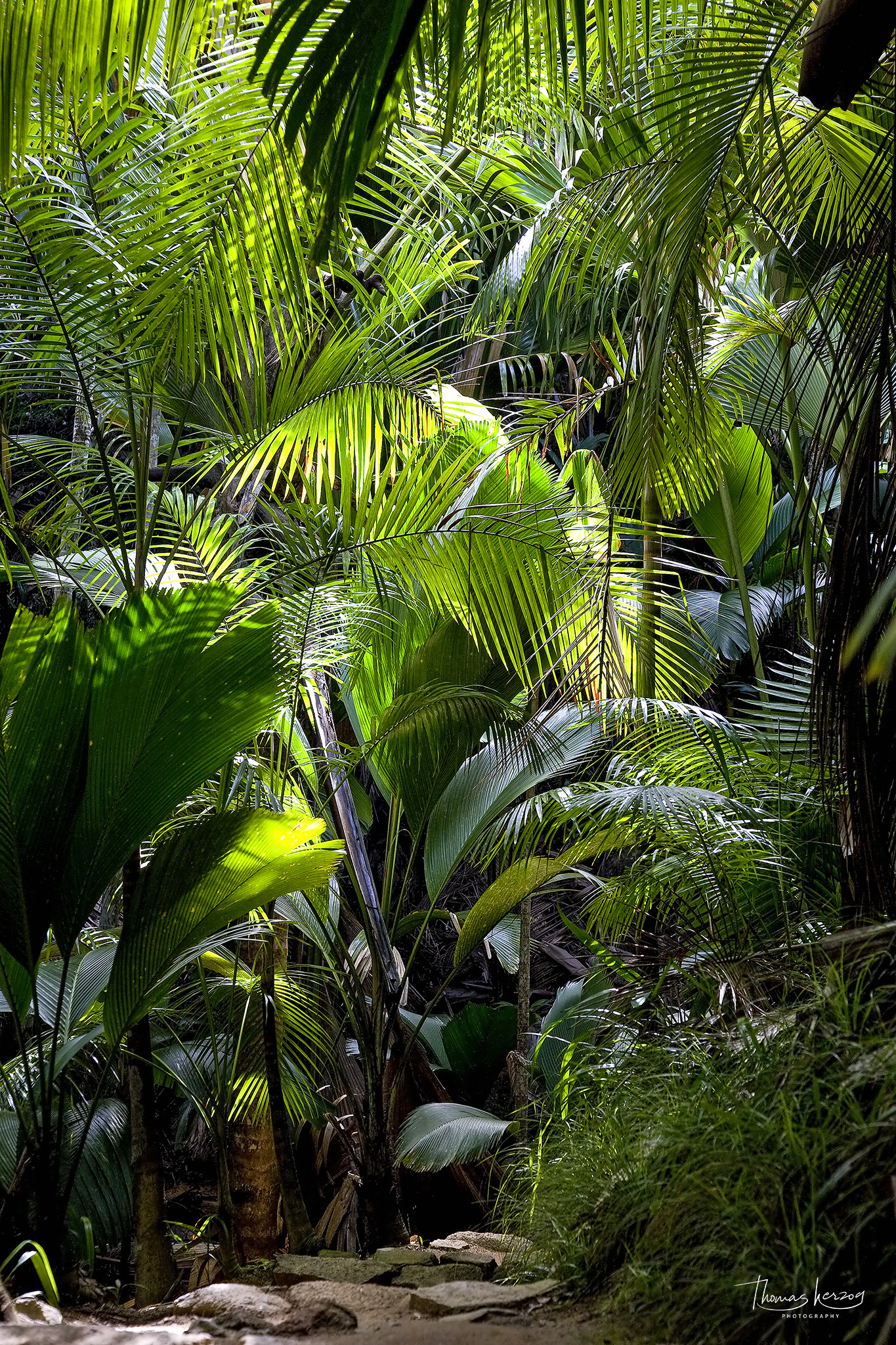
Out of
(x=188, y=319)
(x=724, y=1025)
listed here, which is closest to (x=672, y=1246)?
(x=724, y=1025)

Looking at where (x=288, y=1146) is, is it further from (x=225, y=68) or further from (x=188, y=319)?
(x=225, y=68)

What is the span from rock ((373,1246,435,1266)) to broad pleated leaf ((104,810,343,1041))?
0.96 m

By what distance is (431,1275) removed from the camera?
8.48 ft

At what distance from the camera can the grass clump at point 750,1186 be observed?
1.46 metres

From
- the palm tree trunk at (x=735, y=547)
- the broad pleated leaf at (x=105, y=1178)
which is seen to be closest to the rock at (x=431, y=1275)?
the broad pleated leaf at (x=105, y=1178)

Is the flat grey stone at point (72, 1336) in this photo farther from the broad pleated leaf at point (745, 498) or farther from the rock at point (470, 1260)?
the broad pleated leaf at point (745, 498)

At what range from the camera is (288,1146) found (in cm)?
313

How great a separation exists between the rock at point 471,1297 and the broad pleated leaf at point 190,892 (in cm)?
95

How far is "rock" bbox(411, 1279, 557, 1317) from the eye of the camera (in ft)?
6.52

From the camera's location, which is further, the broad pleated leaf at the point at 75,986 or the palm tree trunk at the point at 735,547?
the palm tree trunk at the point at 735,547

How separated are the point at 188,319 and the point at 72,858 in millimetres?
1375

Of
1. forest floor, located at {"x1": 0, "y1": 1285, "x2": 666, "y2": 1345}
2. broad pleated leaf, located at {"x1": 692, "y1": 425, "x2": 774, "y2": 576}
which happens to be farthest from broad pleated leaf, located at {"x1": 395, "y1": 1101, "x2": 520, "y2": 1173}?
broad pleated leaf, located at {"x1": 692, "y1": 425, "x2": 774, "y2": 576}

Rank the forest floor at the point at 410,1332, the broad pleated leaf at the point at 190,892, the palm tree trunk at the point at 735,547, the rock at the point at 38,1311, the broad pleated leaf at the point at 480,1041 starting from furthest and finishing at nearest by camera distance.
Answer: the broad pleated leaf at the point at 480,1041 → the palm tree trunk at the point at 735,547 → the broad pleated leaf at the point at 190,892 → the rock at the point at 38,1311 → the forest floor at the point at 410,1332

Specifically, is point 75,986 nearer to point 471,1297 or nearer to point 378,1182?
point 378,1182
